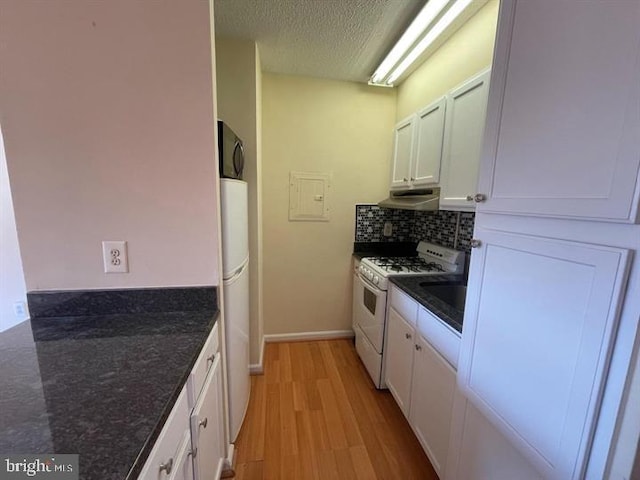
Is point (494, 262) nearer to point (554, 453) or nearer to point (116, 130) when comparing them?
point (554, 453)

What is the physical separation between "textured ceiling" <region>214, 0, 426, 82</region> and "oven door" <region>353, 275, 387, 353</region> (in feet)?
5.81

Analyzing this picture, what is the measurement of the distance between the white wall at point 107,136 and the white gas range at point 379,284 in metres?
1.34

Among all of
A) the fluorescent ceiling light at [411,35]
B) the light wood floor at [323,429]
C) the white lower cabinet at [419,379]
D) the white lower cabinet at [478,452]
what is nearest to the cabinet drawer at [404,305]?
the white lower cabinet at [419,379]

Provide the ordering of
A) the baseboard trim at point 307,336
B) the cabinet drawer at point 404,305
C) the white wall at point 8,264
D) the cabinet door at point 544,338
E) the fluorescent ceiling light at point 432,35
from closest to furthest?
the cabinet door at point 544,338 → the fluorescent ceiling light at point 432,35 → the cabinet drawer at point 404,305 → the white wall at point 8,264 → the baseboard trim at point 307,336

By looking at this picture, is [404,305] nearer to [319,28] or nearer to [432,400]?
[432,400]

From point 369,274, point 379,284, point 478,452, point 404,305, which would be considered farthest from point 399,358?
point 478,452

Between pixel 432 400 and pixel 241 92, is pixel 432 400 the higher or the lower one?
the lower one

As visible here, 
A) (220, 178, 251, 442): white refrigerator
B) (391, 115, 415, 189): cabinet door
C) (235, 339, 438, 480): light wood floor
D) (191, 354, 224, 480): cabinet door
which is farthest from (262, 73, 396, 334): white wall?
(191, 354, 224, 480): cabinet door

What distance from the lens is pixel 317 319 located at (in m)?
2.86

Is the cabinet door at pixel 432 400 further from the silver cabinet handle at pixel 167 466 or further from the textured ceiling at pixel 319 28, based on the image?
the textured ceiling at pixel 319 28

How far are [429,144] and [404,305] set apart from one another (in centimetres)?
116

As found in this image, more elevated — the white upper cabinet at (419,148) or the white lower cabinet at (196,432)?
the white upper cabinet at (419,148)

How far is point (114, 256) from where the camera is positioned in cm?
111

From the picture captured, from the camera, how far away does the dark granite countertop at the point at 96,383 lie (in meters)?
0.55
